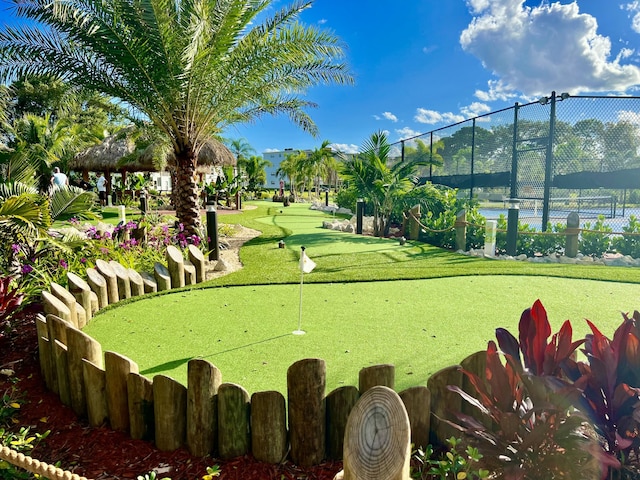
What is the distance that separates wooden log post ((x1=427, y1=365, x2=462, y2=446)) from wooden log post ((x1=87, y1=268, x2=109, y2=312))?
372 centimetres

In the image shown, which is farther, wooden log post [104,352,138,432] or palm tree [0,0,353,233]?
palm tree [0,0,353,233]

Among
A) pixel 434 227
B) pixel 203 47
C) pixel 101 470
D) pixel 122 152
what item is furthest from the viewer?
pixel 122 152

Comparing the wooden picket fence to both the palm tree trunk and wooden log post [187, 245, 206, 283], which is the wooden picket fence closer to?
wooden log post [187, 245, 206, 283]

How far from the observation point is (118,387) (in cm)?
246

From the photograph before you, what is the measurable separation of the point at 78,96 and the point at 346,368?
1009cm

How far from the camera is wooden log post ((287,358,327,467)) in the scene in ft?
6.86

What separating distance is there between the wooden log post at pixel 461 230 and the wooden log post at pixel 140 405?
847cm

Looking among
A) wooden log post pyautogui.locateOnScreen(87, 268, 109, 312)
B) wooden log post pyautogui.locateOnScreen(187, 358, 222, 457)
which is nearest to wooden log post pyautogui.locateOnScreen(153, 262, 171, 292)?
wooden log post pyautogui.locateOnScreen(87, 268, 109, 312)

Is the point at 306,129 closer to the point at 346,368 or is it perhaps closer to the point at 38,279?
the point at 38,279

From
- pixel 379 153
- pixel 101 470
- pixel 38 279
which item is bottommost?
pixel 101 470

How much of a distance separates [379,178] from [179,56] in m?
7.07

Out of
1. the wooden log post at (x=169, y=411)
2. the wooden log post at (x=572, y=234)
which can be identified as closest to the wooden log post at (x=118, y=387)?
the wooden log post at (x=169, y=411)

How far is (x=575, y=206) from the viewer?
12.8m

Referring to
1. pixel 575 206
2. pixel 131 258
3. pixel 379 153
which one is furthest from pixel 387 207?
pixel 131 258
